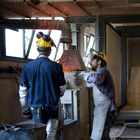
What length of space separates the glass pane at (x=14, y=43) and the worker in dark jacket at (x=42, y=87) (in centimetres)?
245

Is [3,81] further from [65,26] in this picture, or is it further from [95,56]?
[95,56]

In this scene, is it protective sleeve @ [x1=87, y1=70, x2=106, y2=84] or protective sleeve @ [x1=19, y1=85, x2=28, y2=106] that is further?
protective sleeve @ [x1=87, y1=70, x2=106, y2=84]

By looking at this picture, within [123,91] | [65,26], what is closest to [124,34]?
[123,91]

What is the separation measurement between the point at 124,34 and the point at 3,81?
4.26 metres

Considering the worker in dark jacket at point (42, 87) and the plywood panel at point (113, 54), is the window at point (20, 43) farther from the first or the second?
the worker in dark jacket at point (42, 87)

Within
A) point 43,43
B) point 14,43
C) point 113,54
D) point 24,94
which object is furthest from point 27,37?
point 24,94

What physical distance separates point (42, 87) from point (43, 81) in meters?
0.07

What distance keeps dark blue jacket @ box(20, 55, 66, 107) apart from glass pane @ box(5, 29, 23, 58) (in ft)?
8.28

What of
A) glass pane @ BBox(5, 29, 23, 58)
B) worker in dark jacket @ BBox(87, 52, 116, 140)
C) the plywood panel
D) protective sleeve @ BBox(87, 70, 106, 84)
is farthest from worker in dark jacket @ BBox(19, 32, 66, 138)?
the plywood panel

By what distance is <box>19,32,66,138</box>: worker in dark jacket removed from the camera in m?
2.93

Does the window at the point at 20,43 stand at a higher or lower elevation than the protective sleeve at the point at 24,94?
higher

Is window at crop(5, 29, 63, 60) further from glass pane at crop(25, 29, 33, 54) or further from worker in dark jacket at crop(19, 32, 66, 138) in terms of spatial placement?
worker in dark jacket at crop(19, 32, 66, 138)

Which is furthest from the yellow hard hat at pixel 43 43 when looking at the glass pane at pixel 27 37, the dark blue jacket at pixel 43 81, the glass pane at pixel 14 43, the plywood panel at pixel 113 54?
the glass pane at pixel 27 37

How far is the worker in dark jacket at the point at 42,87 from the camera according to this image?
2928 millimetres
